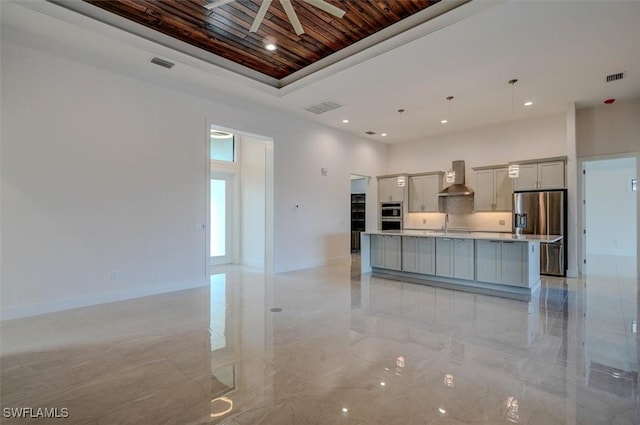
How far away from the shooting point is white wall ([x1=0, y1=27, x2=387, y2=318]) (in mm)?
3930

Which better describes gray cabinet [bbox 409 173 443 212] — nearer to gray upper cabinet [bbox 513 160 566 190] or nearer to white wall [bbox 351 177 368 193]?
white wall [bbox 351 177 368 193]

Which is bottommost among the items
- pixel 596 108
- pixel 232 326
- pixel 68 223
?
pixel 232 326

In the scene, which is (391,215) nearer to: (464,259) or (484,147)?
(484,147)

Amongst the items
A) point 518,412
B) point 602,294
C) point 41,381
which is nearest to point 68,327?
point 41,381

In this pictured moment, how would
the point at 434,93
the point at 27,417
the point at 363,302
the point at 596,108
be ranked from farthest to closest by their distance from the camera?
the point at 596,108
the point at 434,93
the point at 363,302
the point at 27,417

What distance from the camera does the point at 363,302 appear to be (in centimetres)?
451

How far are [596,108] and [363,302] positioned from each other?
6397 mm

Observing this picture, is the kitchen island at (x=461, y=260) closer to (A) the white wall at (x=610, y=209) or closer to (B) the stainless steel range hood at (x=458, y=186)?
(B) the stainless steel range hood at (x=458, y=186)

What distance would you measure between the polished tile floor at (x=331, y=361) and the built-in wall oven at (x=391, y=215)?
15.3ft

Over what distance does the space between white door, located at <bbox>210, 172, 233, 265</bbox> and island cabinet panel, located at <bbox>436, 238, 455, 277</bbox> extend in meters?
5.09

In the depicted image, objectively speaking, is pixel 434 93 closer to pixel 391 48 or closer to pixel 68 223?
pixel 391 48

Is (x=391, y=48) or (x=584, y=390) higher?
(x=391, y=48)

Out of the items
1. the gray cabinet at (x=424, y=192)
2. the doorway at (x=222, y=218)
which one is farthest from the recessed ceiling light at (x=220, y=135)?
the gray cabinet at (x=424, y=192)

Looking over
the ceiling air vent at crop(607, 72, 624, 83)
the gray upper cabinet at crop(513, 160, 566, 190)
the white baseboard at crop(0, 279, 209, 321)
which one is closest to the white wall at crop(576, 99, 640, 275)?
the gray upper cabinet at crop(513, 160, 566, 190)
